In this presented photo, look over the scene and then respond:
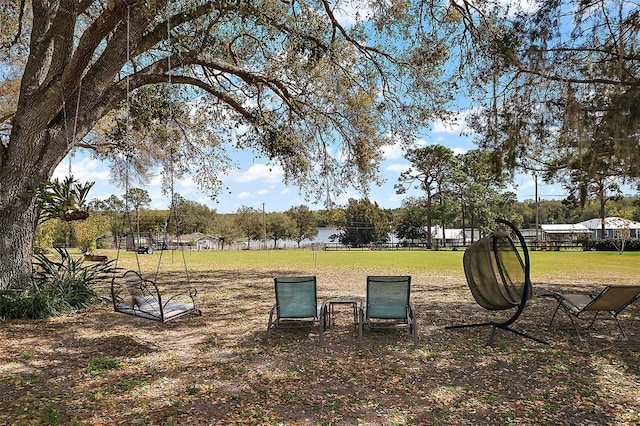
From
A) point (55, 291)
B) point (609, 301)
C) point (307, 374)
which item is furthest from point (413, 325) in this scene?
point (55, 291)

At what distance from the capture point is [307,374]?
13.7 ft

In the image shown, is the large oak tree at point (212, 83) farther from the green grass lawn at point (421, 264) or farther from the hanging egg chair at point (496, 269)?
the green grass lawn at point (421, 264)

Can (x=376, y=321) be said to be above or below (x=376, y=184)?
below

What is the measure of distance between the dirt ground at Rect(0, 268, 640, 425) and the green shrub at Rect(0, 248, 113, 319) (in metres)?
0.30

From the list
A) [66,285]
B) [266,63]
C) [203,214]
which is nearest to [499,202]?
[203,214]

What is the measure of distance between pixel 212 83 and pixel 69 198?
563cm

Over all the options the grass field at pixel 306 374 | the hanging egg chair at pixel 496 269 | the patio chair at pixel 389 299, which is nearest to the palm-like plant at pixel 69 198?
the grass field at pixel 306 374

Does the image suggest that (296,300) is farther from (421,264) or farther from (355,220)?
(355,220)

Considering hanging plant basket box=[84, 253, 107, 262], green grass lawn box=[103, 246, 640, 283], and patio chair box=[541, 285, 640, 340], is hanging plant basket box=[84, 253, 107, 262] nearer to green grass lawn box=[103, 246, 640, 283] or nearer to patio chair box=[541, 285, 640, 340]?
green grass lawn box=[103, 246, 640, 283]

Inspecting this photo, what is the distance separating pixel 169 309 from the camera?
17.1 feet

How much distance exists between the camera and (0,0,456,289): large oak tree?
7062 millimetres

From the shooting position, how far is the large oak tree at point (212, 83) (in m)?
7.06

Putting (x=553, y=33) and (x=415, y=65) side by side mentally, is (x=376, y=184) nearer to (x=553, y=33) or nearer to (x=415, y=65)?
(x=415, y=65)

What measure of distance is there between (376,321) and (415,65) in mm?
5544
